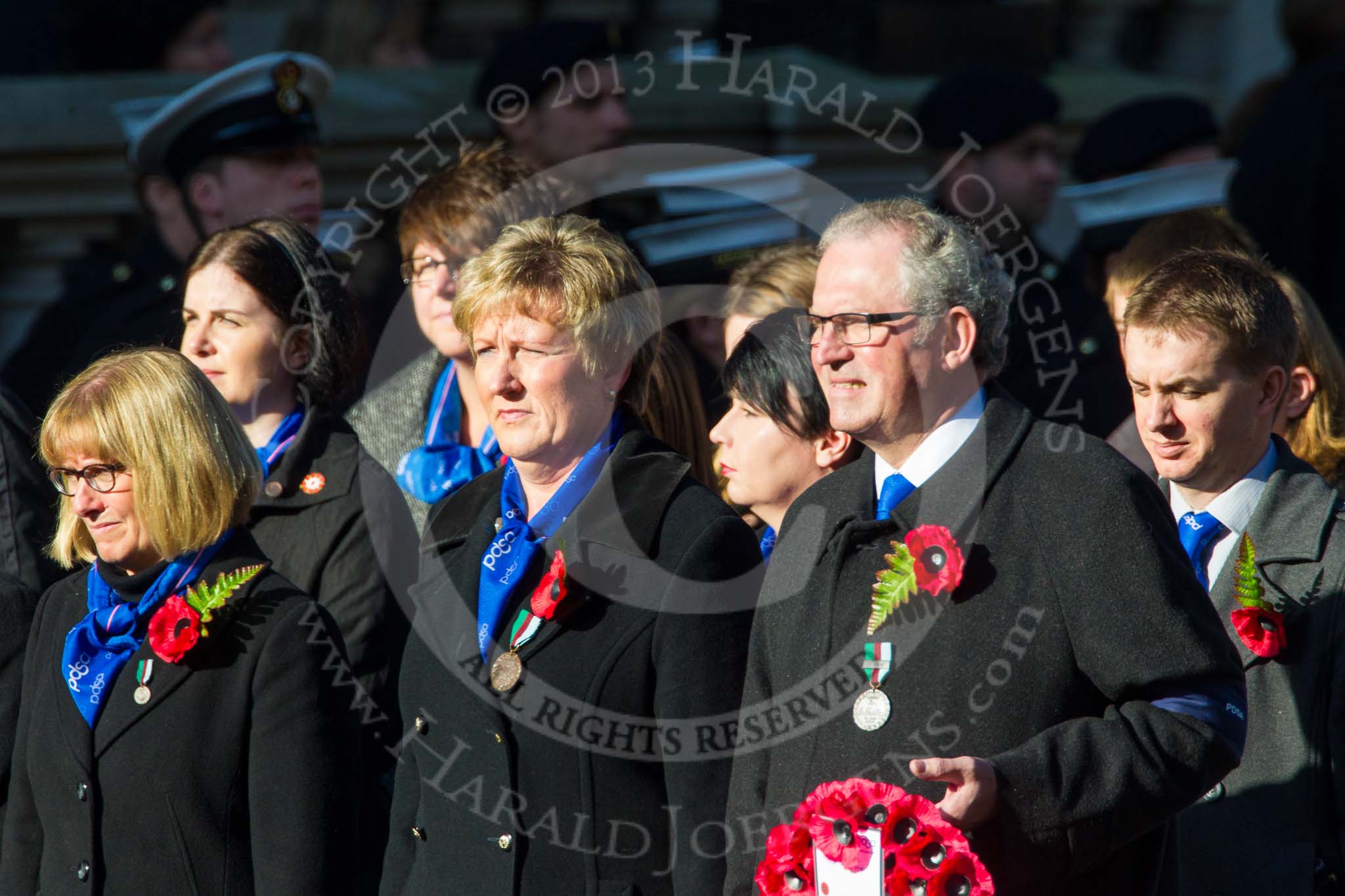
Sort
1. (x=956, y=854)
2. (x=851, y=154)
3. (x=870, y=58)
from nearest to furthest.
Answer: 1. (x=956, y=854)
2. (x=851, y=154)
3. (x=870, y=58)

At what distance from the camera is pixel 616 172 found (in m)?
6.06

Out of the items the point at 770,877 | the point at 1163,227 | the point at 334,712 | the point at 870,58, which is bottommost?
the point at 770,877

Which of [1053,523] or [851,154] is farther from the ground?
[851,154]

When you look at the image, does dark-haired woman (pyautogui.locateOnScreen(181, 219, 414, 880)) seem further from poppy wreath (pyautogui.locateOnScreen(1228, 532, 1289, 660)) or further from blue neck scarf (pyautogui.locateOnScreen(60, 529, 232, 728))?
poppy wreath (pyautogui.locateOnScreen(1228, 532, 1289, 660))

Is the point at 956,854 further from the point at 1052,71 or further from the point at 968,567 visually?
the point at 1052,71

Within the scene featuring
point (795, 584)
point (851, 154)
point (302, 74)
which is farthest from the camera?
point (851, 154)

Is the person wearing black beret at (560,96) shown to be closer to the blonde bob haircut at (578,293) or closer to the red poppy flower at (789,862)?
the blonde bob haircut at (578,293)

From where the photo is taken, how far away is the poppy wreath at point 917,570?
2.80 m

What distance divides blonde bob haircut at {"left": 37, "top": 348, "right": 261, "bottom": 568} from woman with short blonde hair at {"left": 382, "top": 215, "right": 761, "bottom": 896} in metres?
0.42

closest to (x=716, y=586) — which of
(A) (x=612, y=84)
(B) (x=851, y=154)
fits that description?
(A) (x=612, y=84)

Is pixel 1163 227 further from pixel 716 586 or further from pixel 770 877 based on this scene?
pixel 770 877

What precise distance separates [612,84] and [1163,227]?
2.01m

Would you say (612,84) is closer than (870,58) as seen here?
Yes

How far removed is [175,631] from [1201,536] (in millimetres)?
1984
